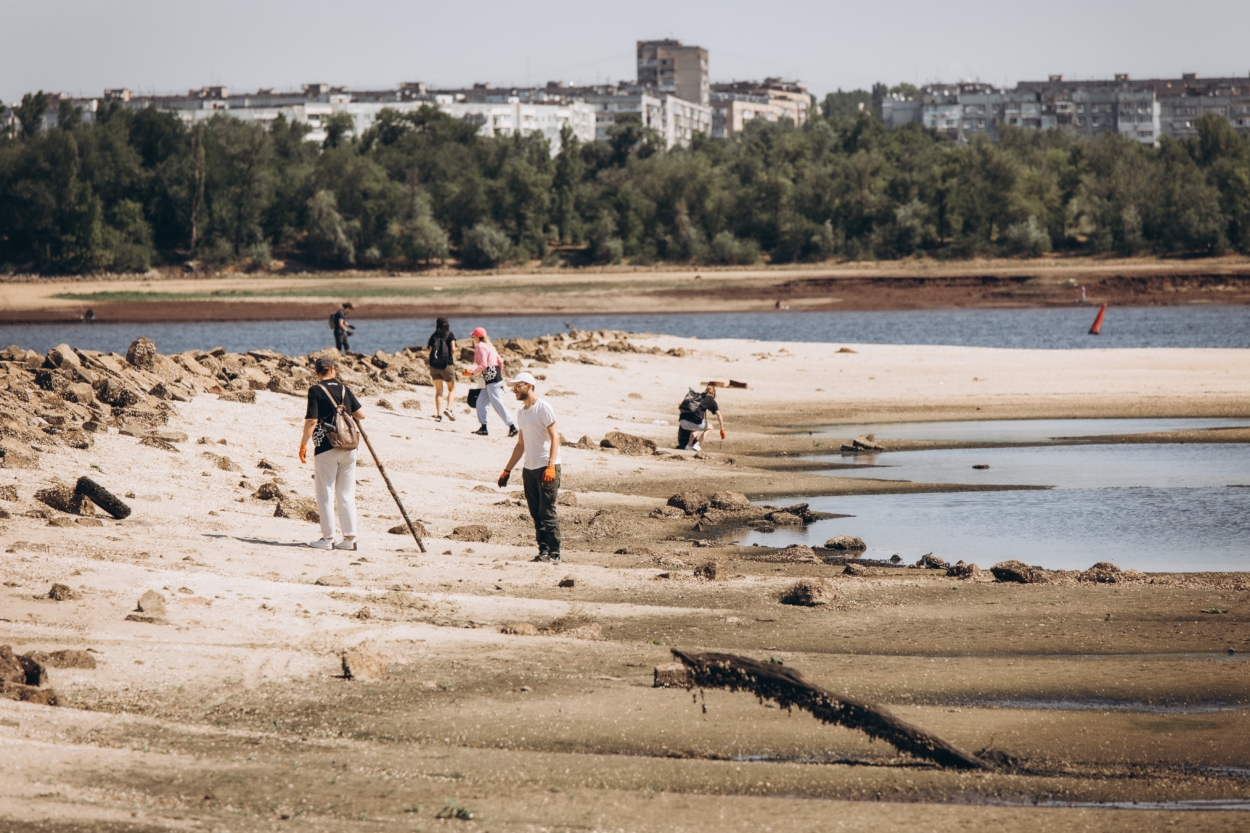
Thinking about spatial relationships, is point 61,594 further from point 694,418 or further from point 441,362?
point 694,418

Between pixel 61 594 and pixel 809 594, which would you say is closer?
pixel 61 594

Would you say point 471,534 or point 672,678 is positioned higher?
point 672,678

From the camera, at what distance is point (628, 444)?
2106cm

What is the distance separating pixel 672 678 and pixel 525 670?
0.98 meters

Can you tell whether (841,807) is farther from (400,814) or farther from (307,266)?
(307,266)

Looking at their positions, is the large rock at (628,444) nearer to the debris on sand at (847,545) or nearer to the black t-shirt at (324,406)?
the debris on sand at (847,545)

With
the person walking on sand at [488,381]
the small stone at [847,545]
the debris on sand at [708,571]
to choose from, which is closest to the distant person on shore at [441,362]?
the person walking on sand at [488,381]

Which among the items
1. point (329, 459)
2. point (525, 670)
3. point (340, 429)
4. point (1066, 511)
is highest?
point (340, 429)

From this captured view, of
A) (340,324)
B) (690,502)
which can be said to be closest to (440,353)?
(690,502)

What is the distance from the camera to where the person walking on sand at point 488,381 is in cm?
2075

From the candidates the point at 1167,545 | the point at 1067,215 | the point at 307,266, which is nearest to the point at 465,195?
the point at 307,266

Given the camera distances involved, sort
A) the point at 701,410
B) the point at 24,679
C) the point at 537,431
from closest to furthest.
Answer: the point at 24,679
the point at 537,431
the point at 701,410

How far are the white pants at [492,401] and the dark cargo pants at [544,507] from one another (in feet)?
27.5

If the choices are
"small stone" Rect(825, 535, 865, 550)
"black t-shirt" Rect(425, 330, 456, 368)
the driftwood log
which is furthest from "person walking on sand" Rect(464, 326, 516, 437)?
the driftwood log
